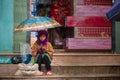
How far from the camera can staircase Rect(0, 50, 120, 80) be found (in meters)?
7.54

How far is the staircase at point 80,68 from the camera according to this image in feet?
24.7

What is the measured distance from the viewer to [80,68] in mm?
8086

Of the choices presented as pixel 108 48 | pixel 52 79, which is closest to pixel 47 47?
pixel 52 79

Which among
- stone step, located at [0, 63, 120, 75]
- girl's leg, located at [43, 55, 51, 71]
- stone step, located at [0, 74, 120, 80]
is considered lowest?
stone step, located at [0, 74, 120, 80]

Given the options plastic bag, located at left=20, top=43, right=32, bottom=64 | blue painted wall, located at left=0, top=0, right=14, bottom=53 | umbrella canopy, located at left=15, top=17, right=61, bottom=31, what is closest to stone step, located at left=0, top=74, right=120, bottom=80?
plastic bag, located at left=20, top=43, right=32, bottom=64

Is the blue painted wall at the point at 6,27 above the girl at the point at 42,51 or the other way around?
above

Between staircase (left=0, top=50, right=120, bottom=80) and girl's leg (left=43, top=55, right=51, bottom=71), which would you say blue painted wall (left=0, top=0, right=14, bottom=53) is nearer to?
staircase (left=0, top=50, right=120, bottom=80)

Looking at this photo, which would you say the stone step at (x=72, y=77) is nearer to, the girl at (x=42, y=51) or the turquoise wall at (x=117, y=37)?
the girl at (x=42, y=51)

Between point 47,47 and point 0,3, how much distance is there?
92.4 inches

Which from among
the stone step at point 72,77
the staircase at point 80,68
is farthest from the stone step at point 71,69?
the stone step at point 72,77

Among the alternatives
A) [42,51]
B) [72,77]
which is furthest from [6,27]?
[72,77]

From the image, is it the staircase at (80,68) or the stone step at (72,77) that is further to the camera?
the staircase at (80,68)

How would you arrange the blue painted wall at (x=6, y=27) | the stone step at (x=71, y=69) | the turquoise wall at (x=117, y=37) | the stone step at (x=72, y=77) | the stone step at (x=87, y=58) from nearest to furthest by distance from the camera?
the stone step at (x=72, y=77) < the stone step at (x=71, y=69) < the stone step at (x=87, y=58) < the blue painted wall at (x=6, y=27) < the turquoise wall at (x=117, y=37)

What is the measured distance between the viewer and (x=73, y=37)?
10055 millimetres
